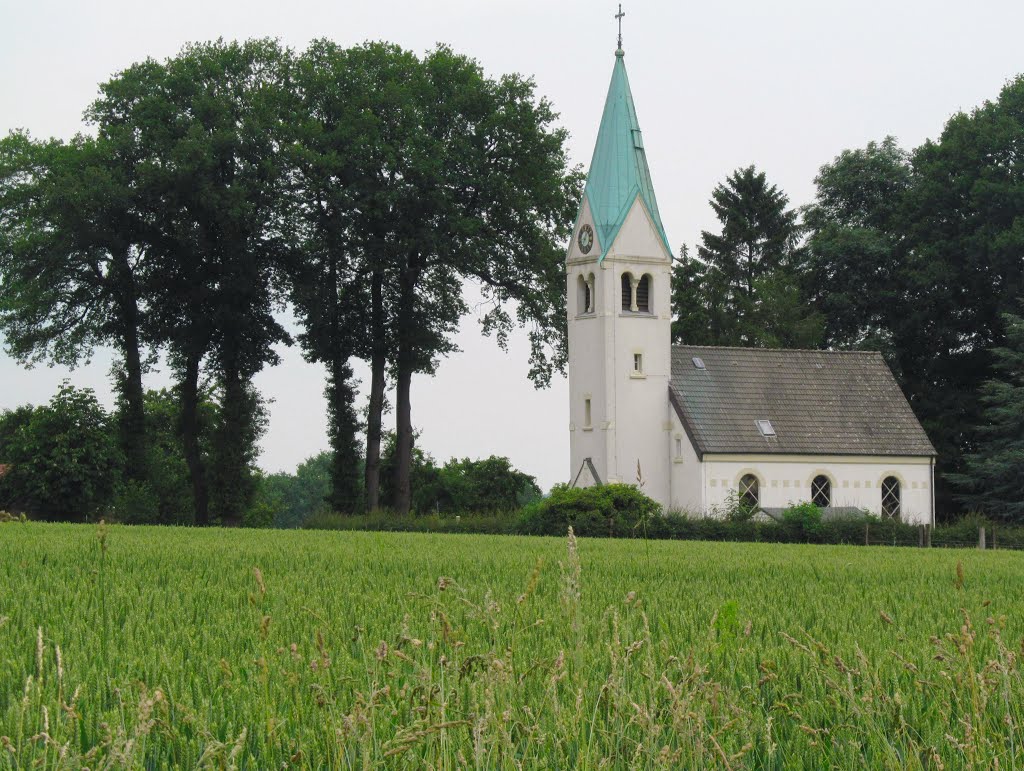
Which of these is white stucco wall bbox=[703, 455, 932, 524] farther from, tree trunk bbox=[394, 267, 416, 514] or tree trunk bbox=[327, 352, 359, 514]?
tree trunk bbox=[327, 352, 359, 514]

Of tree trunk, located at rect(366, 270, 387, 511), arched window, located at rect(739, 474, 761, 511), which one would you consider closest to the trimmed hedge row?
tree trunk, located at rect(366, 270, 387, 511)

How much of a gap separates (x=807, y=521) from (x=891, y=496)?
16.2 m

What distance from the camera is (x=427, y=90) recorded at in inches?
2039

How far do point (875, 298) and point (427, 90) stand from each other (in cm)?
2320

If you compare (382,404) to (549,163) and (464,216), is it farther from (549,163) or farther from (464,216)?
(549,163)

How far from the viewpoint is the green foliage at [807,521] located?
39156 millimetres

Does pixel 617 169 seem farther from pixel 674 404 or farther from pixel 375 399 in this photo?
pixel 375 399

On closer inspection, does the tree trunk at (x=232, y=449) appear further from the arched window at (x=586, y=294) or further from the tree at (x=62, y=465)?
the arched window at (x=586, y=294)

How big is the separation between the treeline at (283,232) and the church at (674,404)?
7.82 feet

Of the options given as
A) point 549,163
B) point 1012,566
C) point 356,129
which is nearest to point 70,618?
point 1012,566

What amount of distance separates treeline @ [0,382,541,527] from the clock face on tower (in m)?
11.0

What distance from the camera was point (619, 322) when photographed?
5294 cm

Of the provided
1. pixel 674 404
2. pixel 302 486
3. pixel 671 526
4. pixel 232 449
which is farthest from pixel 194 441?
pixel 302 486

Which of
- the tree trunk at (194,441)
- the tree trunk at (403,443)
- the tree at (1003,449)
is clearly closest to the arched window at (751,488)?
→ the tree at (1003,449)
